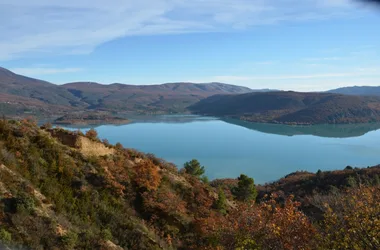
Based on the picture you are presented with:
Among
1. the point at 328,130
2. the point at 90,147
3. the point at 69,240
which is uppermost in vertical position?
the point at 90,147

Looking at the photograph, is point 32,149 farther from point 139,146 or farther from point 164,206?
point 139,146

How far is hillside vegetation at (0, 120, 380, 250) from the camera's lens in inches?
267

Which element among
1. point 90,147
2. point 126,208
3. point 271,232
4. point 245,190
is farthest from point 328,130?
point 271,232

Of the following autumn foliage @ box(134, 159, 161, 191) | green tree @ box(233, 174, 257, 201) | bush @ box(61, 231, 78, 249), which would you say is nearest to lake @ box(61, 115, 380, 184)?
green tree @ box(233, 174, 257, 201)

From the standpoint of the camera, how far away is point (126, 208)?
37.4 ft

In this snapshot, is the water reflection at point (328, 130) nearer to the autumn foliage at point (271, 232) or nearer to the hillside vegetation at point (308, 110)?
the hillside vegetation at point (308, 110)

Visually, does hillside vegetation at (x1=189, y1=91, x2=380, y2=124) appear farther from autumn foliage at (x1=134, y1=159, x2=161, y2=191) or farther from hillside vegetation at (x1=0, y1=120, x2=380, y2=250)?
hillside vegetation at (x1=0, y1=120, x2=380, y2=250)

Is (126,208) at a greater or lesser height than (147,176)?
lesser

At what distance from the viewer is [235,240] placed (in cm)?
729

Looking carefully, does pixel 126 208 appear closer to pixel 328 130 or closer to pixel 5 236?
pixel 5 236

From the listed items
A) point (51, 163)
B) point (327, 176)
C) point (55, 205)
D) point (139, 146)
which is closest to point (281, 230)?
point (55, 205)

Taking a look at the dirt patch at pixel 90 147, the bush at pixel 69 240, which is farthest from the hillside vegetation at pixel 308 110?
the bush at pixel 69 240

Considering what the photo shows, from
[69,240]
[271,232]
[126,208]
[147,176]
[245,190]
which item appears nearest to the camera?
[271,232]

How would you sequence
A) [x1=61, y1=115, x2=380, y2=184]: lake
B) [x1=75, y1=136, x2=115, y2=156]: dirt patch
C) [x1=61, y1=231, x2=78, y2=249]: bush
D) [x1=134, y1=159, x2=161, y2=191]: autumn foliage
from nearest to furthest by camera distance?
[x1=61, y1=231, x2=78, y2=249]: bush → [x1=134, y1=159, x2=161, y2=191]: autumn foliage → [x1=75, y1=136, x2=115, y2=156]: dirt patch → [x1=61, y1=115, x2=380, y2=184]: lake
